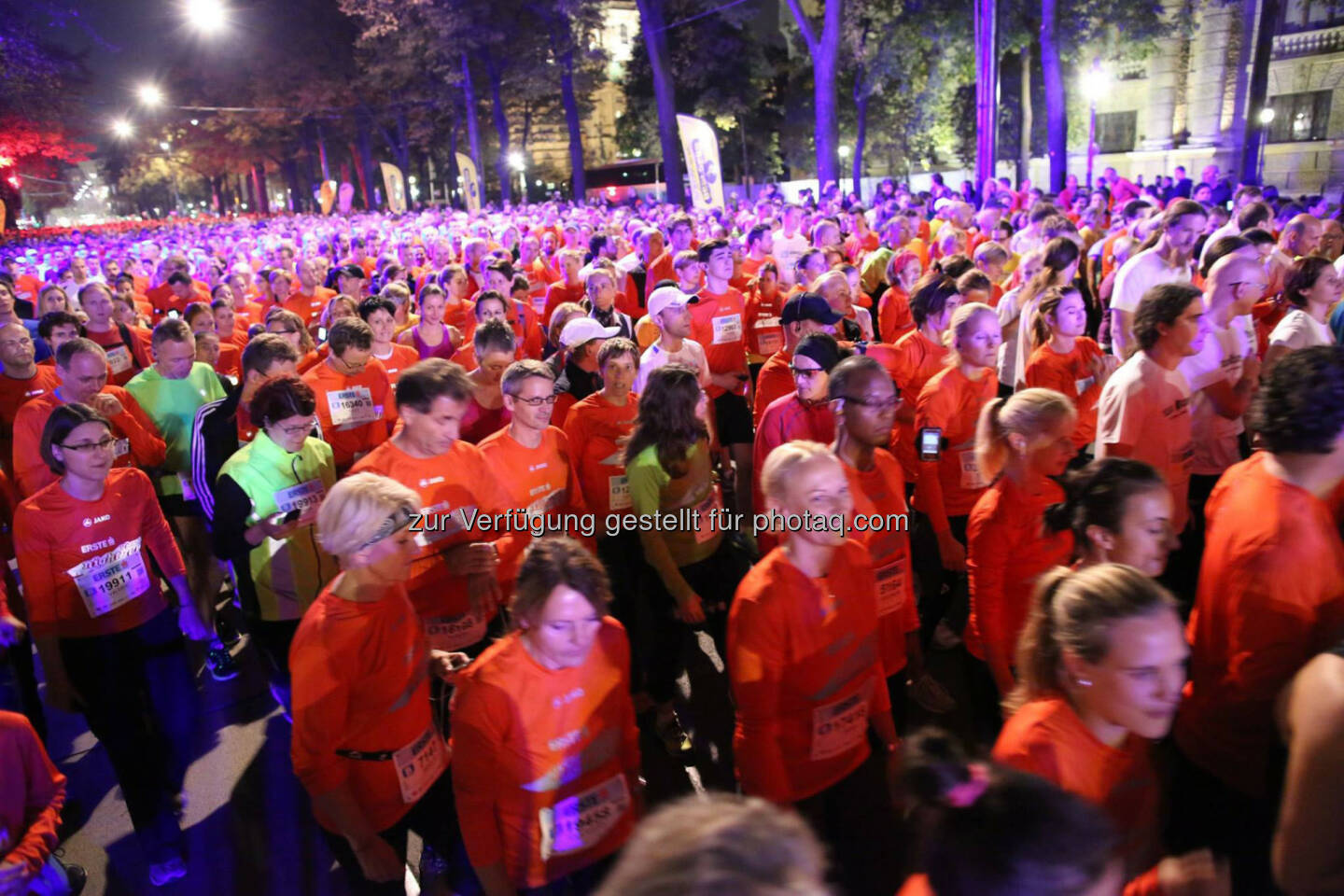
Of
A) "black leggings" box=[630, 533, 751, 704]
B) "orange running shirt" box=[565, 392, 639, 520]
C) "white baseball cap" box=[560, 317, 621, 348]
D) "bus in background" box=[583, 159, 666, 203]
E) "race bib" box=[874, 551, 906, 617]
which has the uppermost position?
"bus in background" box=[583, 159, 666, 203]

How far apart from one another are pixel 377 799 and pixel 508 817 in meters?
0.50

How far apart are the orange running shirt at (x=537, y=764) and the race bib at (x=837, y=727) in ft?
→ 2.03

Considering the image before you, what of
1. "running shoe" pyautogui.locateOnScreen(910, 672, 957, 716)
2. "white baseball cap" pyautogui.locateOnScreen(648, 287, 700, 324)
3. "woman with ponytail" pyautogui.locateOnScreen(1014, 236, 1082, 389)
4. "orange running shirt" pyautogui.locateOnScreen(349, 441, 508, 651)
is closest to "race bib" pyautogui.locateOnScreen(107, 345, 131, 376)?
"white baseball cap" pyautogui.locateOnScreen(648, 287, 700, 324)

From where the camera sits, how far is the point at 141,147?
81.3 metres

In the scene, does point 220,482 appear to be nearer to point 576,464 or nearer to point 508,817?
point 576,464

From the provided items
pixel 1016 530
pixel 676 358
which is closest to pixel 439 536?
pixel 1016 530

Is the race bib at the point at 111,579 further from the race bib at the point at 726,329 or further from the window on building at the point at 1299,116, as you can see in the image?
the window on building at the point at 1299,116

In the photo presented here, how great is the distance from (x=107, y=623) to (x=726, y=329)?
465 cm

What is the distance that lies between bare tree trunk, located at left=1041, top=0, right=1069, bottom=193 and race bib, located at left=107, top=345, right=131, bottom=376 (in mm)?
21401

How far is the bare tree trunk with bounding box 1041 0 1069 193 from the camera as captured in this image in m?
21.7

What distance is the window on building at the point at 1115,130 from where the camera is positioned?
134 feet

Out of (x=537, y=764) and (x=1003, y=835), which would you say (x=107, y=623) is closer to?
(x=537, y=764)

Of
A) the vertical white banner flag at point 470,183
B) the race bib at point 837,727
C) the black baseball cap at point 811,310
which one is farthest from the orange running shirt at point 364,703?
the vertical white banner flag at point 470,183

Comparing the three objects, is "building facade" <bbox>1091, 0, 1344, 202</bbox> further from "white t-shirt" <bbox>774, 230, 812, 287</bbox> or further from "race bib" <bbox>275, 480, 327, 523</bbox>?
"race bib" <bbox>275, 480, 327, 523</bbox>
